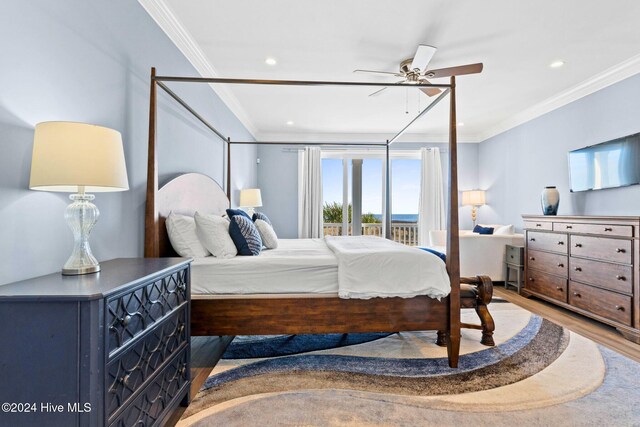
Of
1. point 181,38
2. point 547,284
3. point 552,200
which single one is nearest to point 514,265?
point 547,284

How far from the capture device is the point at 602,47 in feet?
9.86

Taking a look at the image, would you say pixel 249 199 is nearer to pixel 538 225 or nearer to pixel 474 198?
pixel 538 225

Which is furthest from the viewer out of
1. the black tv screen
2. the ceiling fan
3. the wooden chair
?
the black tv screen

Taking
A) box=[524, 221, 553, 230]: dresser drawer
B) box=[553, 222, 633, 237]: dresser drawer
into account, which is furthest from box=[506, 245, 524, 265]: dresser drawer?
box=[553, 222, 633, 237]: dresser drawer

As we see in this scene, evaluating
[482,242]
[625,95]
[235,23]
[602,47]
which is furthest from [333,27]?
[482,242]

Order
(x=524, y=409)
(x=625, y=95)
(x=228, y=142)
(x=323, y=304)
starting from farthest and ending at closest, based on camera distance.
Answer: (x=228, y=142)
(x=625, y=95)
(x=323, y=304)
(x=524, y=409)

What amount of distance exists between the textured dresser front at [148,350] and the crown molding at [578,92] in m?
4.63

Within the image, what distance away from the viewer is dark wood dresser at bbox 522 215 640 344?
282 centimetres

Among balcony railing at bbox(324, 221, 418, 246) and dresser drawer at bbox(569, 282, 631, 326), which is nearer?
dresser drawer at bbox(569, 282, 631, 326)

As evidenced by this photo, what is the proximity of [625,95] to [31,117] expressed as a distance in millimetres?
5010

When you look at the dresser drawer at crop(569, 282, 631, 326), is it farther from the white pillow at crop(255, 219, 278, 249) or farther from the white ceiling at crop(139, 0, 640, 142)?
the white pillow at crop(255, 219, 278, 249)

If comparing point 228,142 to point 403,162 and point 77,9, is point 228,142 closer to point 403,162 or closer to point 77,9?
point 77,9

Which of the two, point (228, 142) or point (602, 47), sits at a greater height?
point (602, 47)

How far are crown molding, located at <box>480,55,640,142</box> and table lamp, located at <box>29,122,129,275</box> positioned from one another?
183 inches
